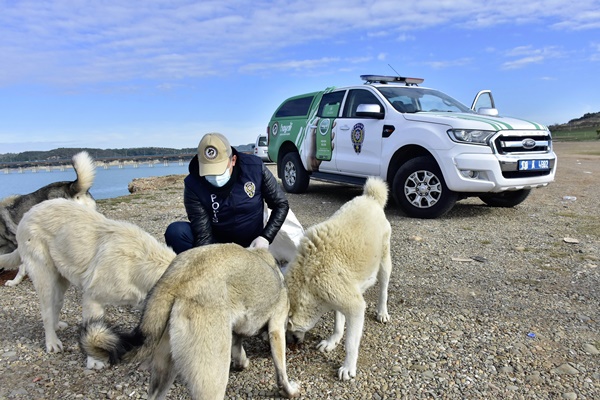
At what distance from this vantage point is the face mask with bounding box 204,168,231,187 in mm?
3676

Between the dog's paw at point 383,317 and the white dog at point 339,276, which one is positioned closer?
the white dog at point 339,276

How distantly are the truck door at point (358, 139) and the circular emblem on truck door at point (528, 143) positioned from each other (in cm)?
242

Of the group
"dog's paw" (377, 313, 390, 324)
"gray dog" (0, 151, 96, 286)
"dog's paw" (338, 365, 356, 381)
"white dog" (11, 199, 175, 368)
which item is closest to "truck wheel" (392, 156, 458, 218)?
"dog's paw" (377, 313, 390, 324)

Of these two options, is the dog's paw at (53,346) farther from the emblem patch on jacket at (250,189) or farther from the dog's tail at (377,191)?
the dog's tail at (377,191)

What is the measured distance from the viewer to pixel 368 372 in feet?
10.2

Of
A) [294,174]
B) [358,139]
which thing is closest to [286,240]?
[358,139]

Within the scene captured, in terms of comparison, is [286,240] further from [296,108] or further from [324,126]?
[296,108]

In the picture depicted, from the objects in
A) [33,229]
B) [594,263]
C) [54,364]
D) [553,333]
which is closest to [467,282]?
[553,333]

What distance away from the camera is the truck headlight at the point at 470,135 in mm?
6883

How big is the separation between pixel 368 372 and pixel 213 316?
1387 mm

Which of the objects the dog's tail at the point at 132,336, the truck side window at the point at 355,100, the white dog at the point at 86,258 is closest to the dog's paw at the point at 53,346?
the white dog at the point at 86,258

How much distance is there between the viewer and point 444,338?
3.50 meters

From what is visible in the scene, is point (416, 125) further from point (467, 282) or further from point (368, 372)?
point (368, 372)

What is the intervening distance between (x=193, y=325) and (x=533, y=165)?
679 cm
